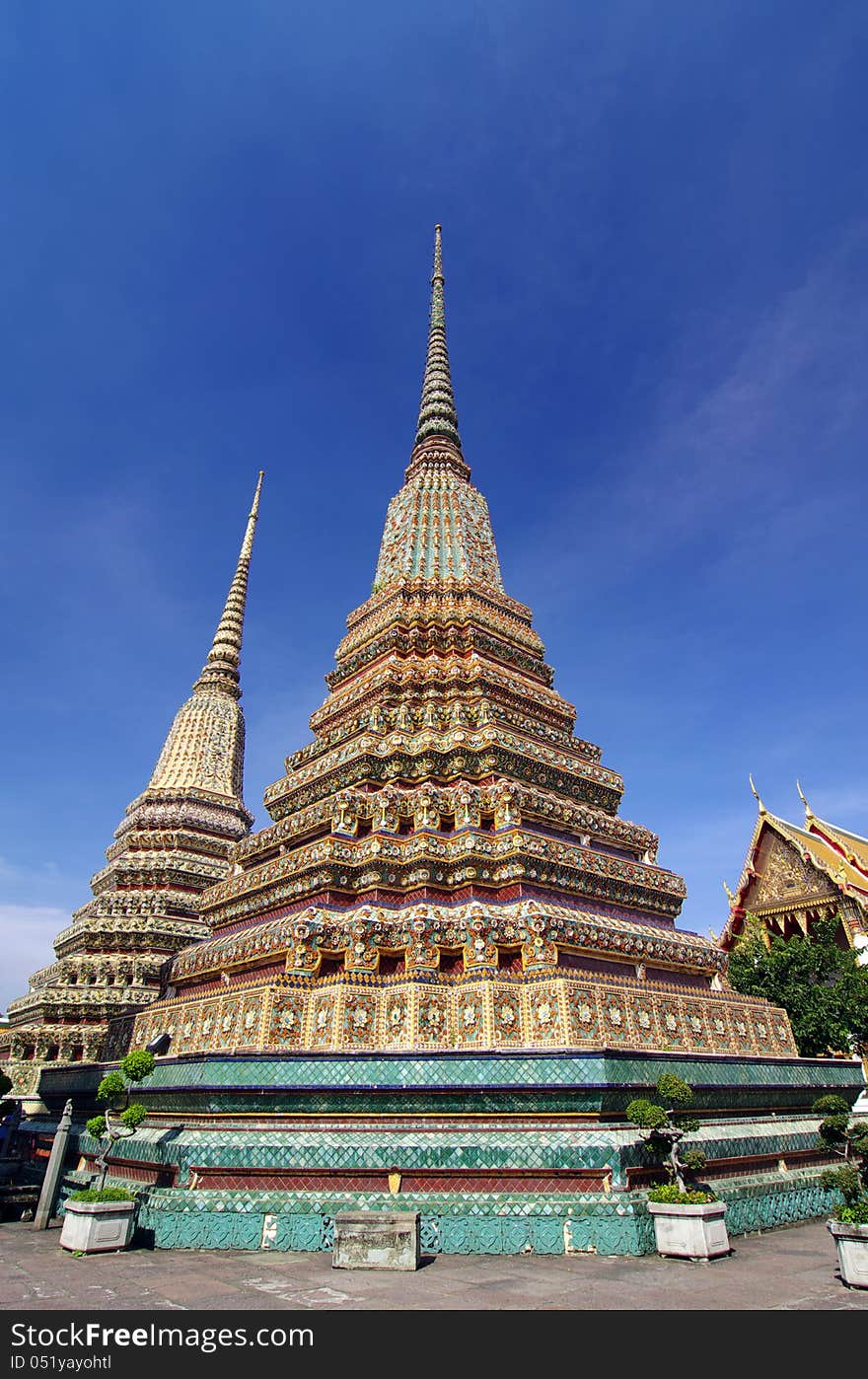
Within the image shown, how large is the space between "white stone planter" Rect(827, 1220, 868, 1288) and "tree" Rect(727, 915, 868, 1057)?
1672 centimetres

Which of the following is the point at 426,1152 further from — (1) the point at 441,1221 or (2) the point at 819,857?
(2) the point at 819,857

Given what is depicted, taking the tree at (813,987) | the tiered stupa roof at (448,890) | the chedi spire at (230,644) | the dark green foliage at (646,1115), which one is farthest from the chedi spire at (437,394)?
the dark green foliage at (646,1115)

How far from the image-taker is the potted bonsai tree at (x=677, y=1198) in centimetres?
808

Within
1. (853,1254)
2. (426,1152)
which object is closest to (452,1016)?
(426,1152)

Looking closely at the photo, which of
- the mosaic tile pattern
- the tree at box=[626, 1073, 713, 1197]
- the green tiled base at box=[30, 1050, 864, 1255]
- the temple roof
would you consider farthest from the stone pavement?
the temple roof

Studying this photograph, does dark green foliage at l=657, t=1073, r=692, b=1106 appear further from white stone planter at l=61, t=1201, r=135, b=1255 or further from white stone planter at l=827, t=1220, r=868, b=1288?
white stone planter at l=61, t=1201, r=135, b=1255

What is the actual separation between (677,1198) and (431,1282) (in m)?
3.10

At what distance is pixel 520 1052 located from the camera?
32.1 feet

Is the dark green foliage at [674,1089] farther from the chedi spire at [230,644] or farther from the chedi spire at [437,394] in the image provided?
the chedi spire at [230,644]

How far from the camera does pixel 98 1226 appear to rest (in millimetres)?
8453
